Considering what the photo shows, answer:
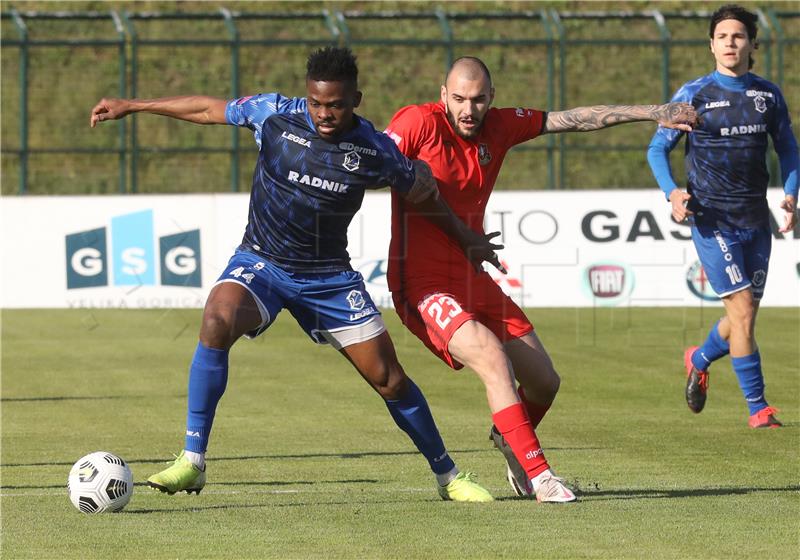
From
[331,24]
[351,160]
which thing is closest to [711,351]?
[351,160]

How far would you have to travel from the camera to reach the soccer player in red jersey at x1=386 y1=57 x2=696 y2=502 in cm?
762

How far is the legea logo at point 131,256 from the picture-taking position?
20.8m

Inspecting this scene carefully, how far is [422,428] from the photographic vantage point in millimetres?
7742

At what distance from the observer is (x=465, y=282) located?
7.83 m

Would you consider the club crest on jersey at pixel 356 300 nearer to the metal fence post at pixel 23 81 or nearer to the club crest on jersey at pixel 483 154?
the club crest on jersey at pixel 483 154

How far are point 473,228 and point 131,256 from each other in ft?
44.0

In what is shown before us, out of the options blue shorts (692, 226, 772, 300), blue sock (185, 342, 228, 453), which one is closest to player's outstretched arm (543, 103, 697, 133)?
blue sock (185, 342, 228, 453)

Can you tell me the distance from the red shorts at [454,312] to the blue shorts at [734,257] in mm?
2941

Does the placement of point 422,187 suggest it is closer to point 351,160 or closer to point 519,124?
point 351,160

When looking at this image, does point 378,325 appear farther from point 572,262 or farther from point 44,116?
point 44,116

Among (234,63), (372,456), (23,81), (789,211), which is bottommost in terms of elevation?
(372,456)

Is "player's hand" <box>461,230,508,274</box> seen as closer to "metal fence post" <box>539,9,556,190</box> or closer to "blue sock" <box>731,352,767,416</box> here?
"blue sock" <box>731,352,767,416</box>

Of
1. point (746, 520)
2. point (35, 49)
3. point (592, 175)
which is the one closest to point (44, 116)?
point (35, 49)

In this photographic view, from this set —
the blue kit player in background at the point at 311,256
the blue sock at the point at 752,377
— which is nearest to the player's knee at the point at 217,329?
the blue kit player in background at the point at 311,256
